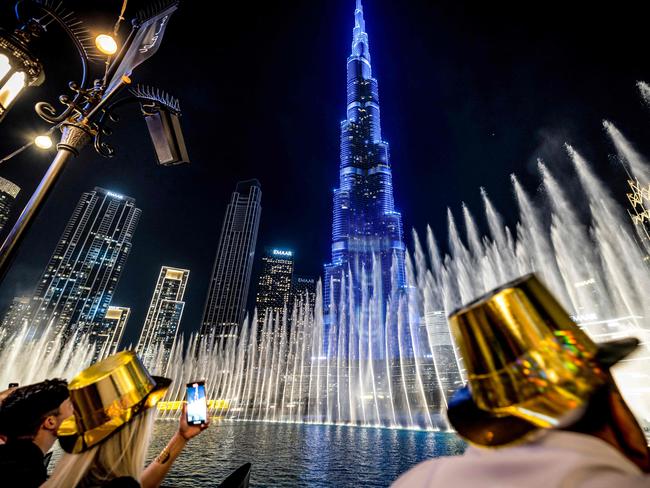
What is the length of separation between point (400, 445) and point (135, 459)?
69.7ft

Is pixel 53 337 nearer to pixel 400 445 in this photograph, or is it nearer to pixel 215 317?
pixel 215 317

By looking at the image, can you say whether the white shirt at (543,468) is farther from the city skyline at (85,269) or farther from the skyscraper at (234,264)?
the city skyline at (85,269)

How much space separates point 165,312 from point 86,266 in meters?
45.0

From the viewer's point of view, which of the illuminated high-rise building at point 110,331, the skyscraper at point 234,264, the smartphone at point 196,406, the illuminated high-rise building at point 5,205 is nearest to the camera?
the smartphone at point 196,406

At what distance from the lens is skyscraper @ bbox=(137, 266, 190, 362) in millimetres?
135475

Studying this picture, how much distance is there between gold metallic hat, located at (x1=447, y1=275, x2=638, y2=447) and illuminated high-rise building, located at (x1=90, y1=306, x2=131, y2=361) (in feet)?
468

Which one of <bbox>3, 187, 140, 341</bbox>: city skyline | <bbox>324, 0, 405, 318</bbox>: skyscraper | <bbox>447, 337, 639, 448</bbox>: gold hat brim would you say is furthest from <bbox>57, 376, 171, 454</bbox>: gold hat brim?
<bbox>3, 187, 140, 341</bbox>: city skyline

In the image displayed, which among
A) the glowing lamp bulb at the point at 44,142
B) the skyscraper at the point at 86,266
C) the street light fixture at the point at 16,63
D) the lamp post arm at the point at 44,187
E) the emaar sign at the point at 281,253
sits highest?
the emaar sign at the point at 281,253

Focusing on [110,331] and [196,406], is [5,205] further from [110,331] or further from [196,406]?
[110,331]

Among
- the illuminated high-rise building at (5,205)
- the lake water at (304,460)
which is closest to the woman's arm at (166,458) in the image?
the lake water at (304,460)

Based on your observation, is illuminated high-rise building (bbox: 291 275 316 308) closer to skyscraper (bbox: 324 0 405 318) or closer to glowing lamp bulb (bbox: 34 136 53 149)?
skyscraper (bbox: 324 0 405 318)

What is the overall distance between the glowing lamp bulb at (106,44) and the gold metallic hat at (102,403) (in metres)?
5.58

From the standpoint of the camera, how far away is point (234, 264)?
135625mm

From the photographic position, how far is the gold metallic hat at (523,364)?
0.97m
